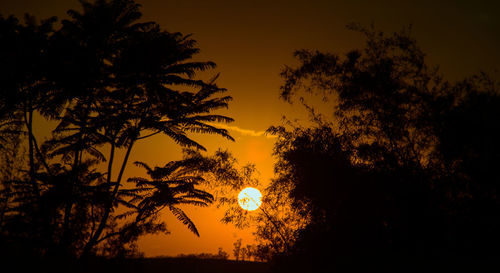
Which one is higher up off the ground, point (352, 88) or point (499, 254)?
point (352, 88)

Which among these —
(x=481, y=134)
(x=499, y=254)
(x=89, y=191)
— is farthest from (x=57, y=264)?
(x=481, y=134)

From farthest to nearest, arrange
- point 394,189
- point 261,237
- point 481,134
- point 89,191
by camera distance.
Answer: point 261,237, point 89,191, point 394,189, point 481,134

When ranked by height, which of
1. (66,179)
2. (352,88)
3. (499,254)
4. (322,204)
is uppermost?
(352,88)

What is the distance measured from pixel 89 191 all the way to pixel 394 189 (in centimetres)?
1021

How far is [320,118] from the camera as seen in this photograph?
34.9 feet

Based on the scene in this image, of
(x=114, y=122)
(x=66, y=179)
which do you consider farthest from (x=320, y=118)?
(x=66, y=179)

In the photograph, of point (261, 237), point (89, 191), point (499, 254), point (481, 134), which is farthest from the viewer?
point (261, 237)

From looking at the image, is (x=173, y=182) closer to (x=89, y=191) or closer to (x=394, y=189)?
(x=89, y=191)

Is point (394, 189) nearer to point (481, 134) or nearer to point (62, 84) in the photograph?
point (481, 134)

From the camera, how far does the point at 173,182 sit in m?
11.1

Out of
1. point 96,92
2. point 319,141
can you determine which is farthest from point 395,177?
point 96,92

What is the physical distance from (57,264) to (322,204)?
8.52 metres

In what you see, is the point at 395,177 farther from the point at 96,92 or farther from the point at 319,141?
the point at 96,92

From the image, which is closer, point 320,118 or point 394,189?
point 394,189
